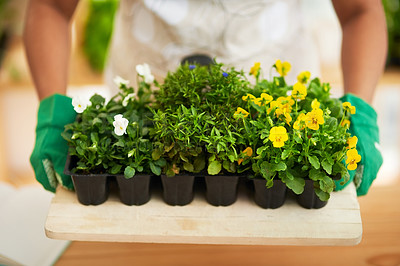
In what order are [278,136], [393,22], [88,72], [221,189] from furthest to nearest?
[88,72], [393,22], [221,189], [278,136]

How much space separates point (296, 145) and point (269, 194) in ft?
0.38

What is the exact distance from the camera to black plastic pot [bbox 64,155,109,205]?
97cm

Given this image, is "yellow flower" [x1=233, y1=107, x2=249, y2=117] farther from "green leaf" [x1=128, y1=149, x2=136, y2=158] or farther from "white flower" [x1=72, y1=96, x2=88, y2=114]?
"white flower" [x1=72, y1=96, x2=88, y2=114]

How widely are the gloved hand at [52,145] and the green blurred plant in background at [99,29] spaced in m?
1.93

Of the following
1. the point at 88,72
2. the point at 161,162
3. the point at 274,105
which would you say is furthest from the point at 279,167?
the point at 88,72

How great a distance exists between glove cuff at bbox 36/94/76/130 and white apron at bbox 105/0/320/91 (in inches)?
15.7

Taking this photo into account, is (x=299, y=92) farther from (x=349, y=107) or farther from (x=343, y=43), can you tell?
(x=343, y=43)

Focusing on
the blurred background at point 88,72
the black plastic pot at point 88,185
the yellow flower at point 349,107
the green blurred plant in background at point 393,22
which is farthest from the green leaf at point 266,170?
the green blurred plant in background at point 393,22

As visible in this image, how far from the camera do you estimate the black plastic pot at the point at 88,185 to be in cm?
97

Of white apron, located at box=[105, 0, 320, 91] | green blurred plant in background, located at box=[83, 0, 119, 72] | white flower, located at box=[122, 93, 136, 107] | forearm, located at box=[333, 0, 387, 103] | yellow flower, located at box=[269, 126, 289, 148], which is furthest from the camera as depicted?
green blurred plant in background, located at box=[83, 0, 119, 72]

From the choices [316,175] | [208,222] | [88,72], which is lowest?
[88,72]

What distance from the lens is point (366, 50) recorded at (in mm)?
1264

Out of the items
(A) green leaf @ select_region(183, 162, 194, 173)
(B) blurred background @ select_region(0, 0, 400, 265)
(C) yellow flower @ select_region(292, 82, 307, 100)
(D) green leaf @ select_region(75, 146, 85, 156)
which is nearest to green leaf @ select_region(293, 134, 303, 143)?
(C) yellow flower @ select_region(292, 82, 307, 100)

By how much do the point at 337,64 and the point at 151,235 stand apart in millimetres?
2529
